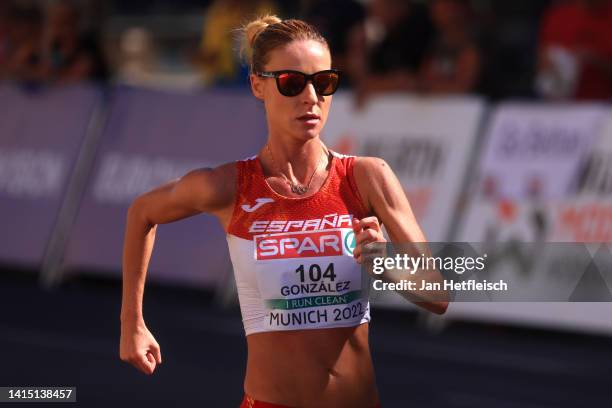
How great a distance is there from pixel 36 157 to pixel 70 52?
3.56ft

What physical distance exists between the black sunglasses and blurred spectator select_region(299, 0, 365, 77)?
24.2 feet

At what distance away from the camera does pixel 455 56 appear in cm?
1041

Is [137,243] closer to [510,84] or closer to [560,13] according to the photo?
[560,13]

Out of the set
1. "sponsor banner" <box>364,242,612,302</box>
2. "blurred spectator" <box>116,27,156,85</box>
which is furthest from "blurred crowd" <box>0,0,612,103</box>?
"blurred spectator" <box>116,27,156,85</box>

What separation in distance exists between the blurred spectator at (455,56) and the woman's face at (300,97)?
6.35 meters

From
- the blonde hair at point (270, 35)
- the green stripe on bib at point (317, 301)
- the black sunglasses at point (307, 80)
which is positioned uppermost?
the blonde hair at point (270, 35)

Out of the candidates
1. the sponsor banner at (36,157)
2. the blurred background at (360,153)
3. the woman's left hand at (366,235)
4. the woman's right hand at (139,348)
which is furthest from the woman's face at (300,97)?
the sponsor banner at (36,157)

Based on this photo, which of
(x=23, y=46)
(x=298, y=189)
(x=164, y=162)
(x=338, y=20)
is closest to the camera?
(x=298, y=189)

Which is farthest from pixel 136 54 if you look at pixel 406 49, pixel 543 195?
pixel 543 195

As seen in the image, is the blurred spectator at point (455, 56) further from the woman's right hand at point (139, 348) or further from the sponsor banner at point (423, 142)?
the woman's right hand at point (139, 348)

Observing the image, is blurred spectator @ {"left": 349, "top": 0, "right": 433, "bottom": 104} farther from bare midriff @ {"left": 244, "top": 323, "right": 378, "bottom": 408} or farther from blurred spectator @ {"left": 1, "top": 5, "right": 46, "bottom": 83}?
bare midriff @ {"left": 244, "top": 323, "right": 378, "bottom": 408}

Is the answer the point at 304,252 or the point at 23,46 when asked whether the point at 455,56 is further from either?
the point at 304,252

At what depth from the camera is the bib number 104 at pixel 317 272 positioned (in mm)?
3979

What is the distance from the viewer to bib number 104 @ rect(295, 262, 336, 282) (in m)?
3.98
